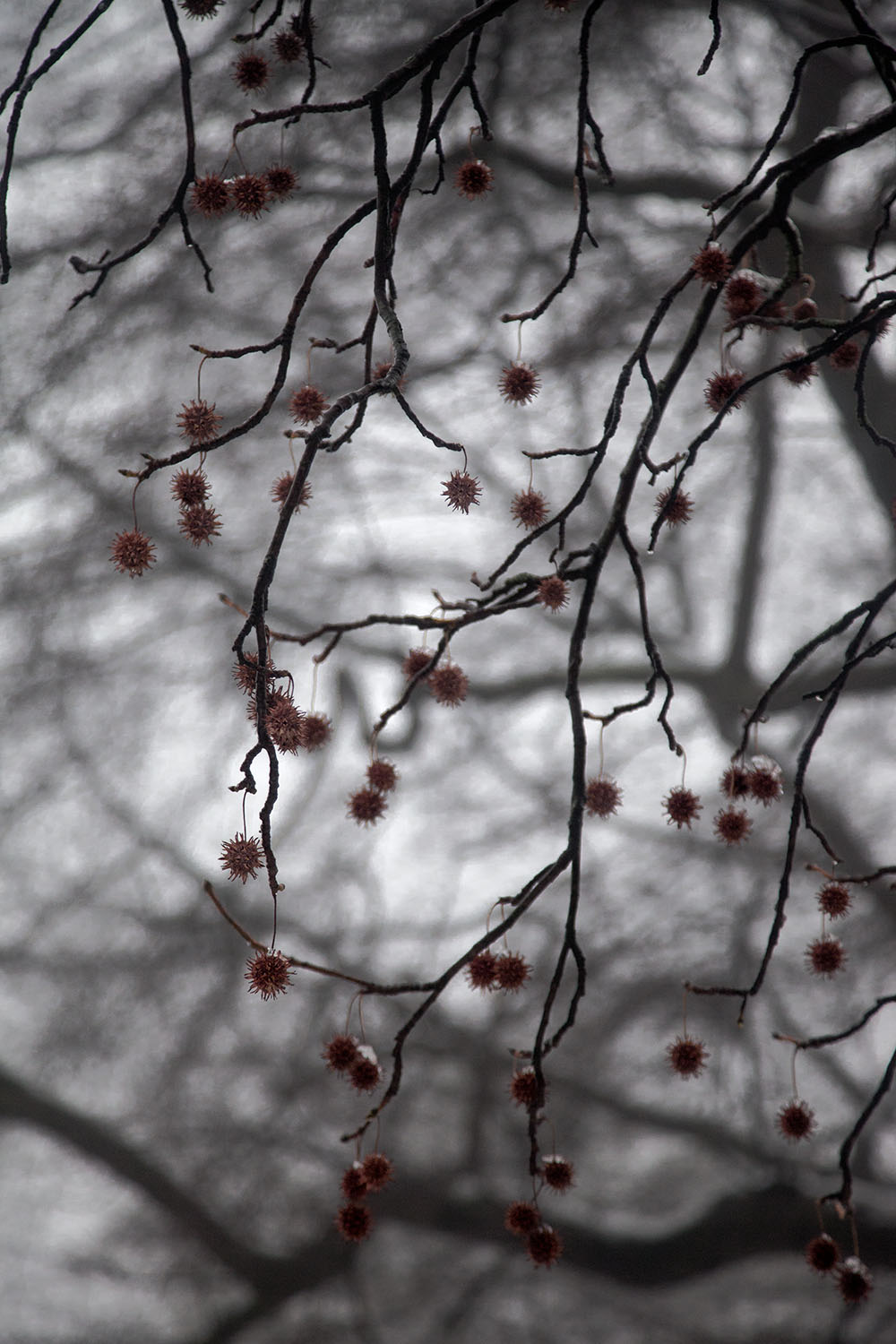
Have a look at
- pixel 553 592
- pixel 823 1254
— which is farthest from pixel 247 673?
pixel 823 1254

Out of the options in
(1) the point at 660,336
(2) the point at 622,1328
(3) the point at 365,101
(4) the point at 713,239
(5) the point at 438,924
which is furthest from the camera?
(1) the point at 660,336

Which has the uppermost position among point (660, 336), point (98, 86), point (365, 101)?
point (98, 86)

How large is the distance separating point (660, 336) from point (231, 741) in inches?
44.4

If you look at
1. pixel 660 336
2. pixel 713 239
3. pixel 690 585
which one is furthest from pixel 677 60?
pixel 713 239

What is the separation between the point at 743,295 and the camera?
1124 mm

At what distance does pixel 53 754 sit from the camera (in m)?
1.99

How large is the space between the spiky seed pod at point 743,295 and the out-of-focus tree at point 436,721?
74 cm

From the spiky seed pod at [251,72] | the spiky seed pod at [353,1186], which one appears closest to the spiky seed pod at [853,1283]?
the spiky seed pod at [353,1186]

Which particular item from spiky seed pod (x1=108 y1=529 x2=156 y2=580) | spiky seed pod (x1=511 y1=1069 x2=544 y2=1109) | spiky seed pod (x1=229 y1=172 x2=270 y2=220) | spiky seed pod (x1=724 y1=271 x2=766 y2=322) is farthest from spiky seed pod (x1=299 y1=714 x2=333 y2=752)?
spiky seed pod (x1=724 y1=271 x2=766 y2=322)

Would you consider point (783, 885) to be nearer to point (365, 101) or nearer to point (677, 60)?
point (365, 101)

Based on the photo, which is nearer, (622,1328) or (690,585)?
(622,1328)

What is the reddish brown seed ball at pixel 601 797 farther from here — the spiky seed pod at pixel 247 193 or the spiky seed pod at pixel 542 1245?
the spiky seed pod at pixel 247 193

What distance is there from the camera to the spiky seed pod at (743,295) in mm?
1122

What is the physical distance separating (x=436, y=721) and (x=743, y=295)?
1074 millimetres
